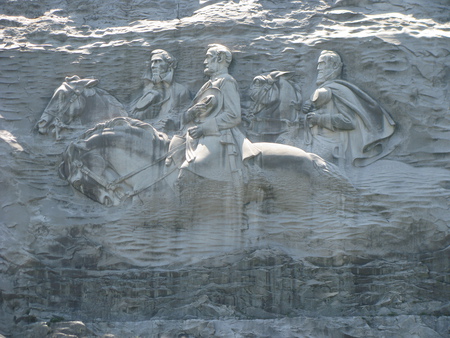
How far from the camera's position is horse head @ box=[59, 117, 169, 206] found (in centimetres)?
1344

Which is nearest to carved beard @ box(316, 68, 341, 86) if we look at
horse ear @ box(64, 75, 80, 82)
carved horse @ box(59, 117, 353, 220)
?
carved horse @ box(59, 117, 353, 220)

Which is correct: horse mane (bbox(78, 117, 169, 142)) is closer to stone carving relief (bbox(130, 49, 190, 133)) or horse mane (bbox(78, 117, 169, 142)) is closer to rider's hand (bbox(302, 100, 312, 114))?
stone carving relief (bbox(130, 49, 190, 133))

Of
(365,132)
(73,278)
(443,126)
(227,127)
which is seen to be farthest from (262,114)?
(73,278)

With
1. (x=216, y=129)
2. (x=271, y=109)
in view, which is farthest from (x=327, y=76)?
(x=216, y=129)

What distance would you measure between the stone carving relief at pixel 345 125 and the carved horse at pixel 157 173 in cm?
32

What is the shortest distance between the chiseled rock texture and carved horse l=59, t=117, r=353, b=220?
0.63 feet

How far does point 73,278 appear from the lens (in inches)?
516

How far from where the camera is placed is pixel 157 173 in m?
13.4

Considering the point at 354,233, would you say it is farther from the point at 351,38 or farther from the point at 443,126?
the point at 351,38

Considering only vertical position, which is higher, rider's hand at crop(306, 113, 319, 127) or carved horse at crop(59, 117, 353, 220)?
rider's hand at crop(306, 113, 319, 127)

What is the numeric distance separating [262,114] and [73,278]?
334 centimetres

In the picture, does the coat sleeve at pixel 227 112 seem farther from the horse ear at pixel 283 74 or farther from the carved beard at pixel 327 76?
the carved beard at pixel 327 76

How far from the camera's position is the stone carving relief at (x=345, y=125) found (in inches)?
527

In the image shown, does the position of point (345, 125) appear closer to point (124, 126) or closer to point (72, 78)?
point (124, 126)
